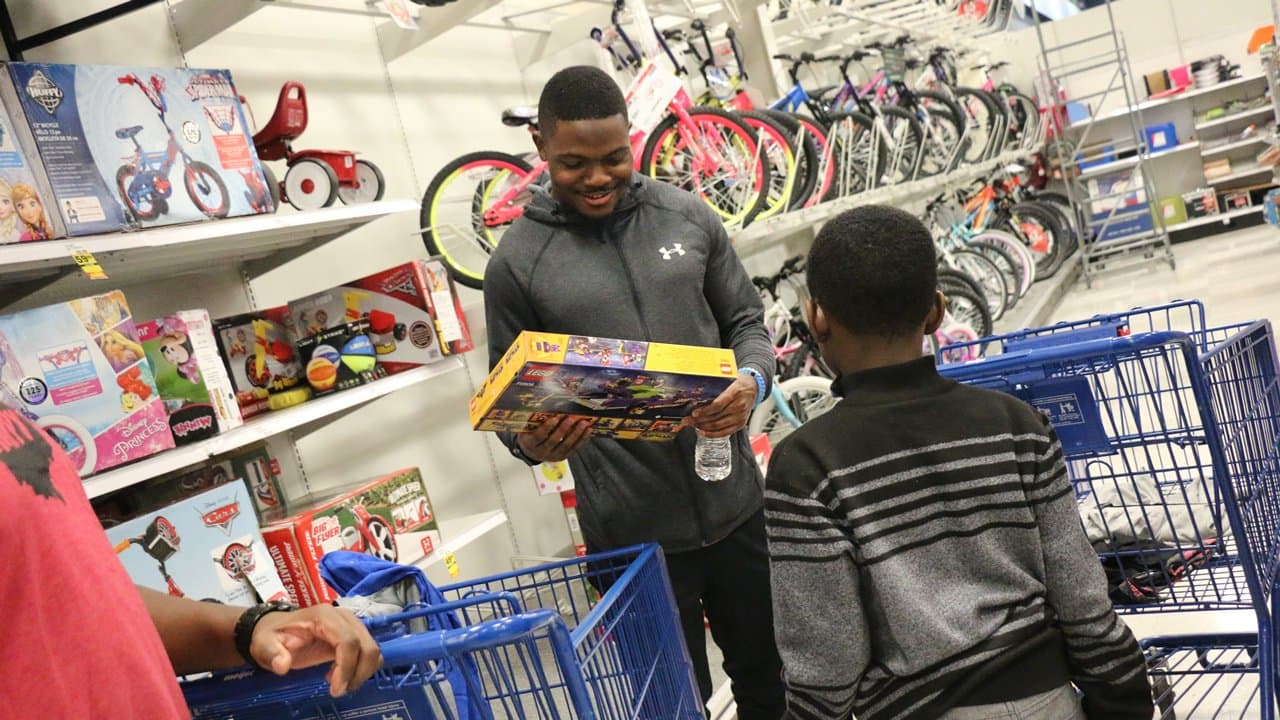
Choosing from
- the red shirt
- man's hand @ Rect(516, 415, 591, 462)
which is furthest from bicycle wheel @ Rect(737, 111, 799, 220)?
the red shirt

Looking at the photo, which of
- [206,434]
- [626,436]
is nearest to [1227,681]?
[626,436]

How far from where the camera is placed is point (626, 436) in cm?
181

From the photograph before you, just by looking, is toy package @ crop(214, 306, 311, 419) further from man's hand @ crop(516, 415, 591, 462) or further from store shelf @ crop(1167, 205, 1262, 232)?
store shelf @ crop(1167, 205, 1262, 232)

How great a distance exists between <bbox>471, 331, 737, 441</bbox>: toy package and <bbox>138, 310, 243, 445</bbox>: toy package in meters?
0.85

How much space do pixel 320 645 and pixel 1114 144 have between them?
488 inches

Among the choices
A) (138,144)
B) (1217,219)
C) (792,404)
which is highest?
(138,144)

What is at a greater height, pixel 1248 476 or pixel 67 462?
pixel 67 462

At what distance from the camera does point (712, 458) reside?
6.16 ft

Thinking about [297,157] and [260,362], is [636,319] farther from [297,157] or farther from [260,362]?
[297,157]

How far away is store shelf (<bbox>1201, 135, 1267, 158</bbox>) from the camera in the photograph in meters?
10.4

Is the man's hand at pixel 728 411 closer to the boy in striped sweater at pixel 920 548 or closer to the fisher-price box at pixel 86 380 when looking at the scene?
the boy in striped sweater at pixel 920 548

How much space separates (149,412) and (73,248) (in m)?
0.35

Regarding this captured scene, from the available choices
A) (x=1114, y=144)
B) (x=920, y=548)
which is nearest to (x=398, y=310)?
(x=920, y=548)

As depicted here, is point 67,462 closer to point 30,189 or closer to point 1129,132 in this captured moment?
point 30,189
